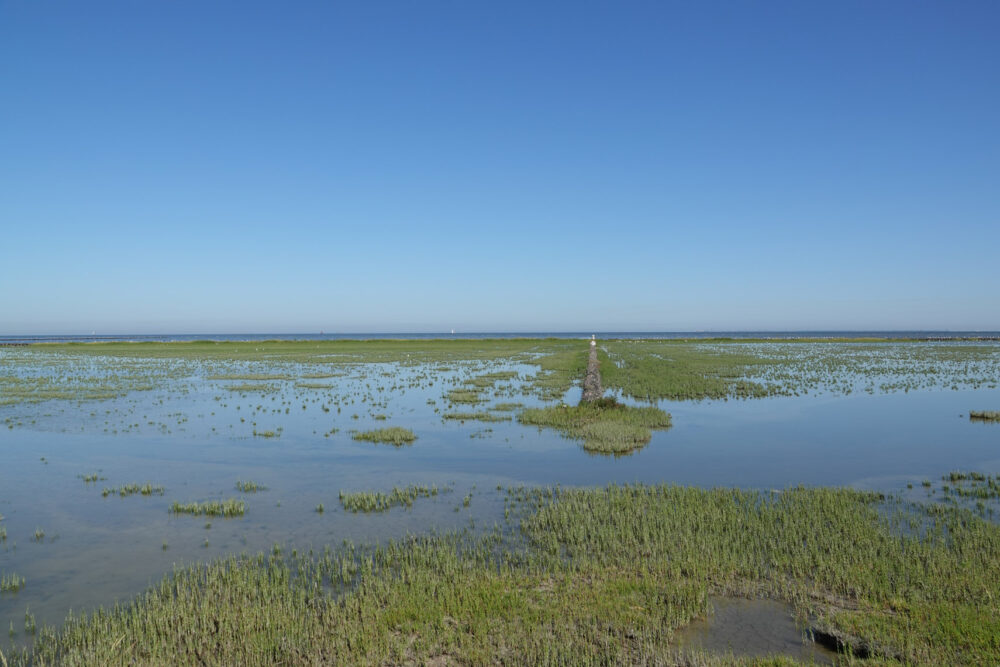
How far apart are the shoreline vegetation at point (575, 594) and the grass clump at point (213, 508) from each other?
3.05 m

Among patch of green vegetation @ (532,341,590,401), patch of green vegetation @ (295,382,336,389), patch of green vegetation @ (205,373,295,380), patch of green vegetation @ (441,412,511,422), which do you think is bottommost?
patch of green vegetation @ (441,412,511,422)

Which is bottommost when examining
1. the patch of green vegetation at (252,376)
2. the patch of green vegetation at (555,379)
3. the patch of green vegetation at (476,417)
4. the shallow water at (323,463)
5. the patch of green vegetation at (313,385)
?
the shallow water at (323,463)

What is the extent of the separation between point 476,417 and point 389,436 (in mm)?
5300

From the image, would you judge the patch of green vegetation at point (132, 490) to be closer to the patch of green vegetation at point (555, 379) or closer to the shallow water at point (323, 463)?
the shallow water at point (323, 463)

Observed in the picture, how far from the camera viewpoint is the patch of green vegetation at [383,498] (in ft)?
42.9

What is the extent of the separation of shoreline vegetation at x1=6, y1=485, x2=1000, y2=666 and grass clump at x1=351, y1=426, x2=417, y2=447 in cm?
980

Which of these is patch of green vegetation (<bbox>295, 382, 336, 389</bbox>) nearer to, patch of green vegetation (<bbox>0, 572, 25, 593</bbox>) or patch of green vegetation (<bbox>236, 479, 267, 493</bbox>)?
patch of green vegetation (<bbox>236, 479, 267, 493</bbox>)

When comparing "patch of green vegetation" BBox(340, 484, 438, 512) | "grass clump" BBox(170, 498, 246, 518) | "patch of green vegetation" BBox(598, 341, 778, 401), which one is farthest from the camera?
"patch of green vegetation" BBox(598, 341, 778, 401)

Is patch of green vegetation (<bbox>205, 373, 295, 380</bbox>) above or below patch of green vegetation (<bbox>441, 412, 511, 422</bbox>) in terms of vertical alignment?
above

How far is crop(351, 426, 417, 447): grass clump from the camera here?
20734 mm

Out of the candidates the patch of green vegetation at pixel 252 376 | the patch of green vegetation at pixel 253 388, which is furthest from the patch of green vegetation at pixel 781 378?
the patch of green vegetation at pixel 252 376

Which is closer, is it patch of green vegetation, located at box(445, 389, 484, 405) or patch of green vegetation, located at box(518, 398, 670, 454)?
patch of green vegetation, located at box(518, 398, 670, 454)

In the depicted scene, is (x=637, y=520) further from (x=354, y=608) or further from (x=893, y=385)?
(x=893, y=385)

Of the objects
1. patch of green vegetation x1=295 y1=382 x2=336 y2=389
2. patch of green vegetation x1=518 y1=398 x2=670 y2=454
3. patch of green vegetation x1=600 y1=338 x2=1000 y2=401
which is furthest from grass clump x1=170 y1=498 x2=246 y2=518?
patch of green vegetation x1=295 y1=382 x2=336 y2=389
